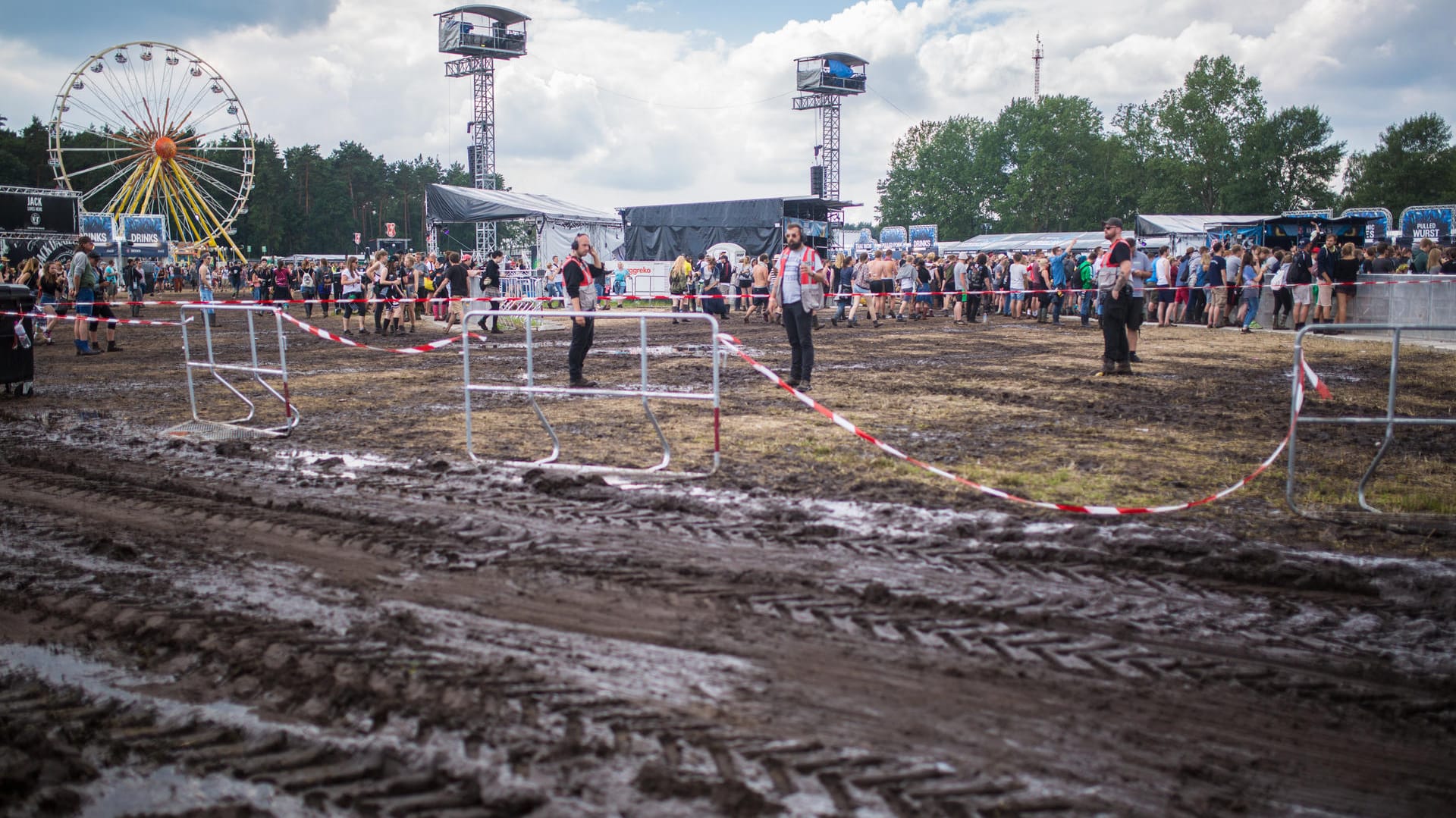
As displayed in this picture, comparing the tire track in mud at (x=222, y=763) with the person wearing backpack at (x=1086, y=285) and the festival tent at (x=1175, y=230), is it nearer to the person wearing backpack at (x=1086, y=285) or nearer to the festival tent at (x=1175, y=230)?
the person wearing backpack at (x=1086, y=285)

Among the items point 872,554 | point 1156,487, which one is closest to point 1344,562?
point 1156,487

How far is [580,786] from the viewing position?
296cm

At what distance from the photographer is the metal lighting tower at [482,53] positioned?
226ft

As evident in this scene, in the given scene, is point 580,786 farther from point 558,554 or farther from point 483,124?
point 483,124

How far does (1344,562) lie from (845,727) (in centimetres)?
337

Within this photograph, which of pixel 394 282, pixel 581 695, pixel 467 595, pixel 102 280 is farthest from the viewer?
pixel 394 282

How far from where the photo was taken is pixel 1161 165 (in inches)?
3457

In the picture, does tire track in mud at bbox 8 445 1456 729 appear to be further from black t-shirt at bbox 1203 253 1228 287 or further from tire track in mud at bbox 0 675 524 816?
black t-shirt at bbox 1203 253 1228 287

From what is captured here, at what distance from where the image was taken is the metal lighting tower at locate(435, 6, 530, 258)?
68.9 m

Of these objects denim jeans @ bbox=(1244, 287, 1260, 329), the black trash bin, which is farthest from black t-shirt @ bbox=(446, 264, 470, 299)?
denim jeans @ bbox=(1244, 287, 1260, 329)

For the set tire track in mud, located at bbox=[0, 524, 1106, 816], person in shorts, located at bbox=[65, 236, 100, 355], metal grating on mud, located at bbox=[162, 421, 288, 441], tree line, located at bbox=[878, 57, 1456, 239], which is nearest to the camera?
tire track in mud, located at bbox=[0, 524, 1106, 816]

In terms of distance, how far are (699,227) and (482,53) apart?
1701 inches

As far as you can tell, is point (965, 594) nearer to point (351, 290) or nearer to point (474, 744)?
point (474, 744)

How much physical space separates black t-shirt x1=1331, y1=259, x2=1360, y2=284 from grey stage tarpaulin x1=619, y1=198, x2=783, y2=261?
65.2ft
